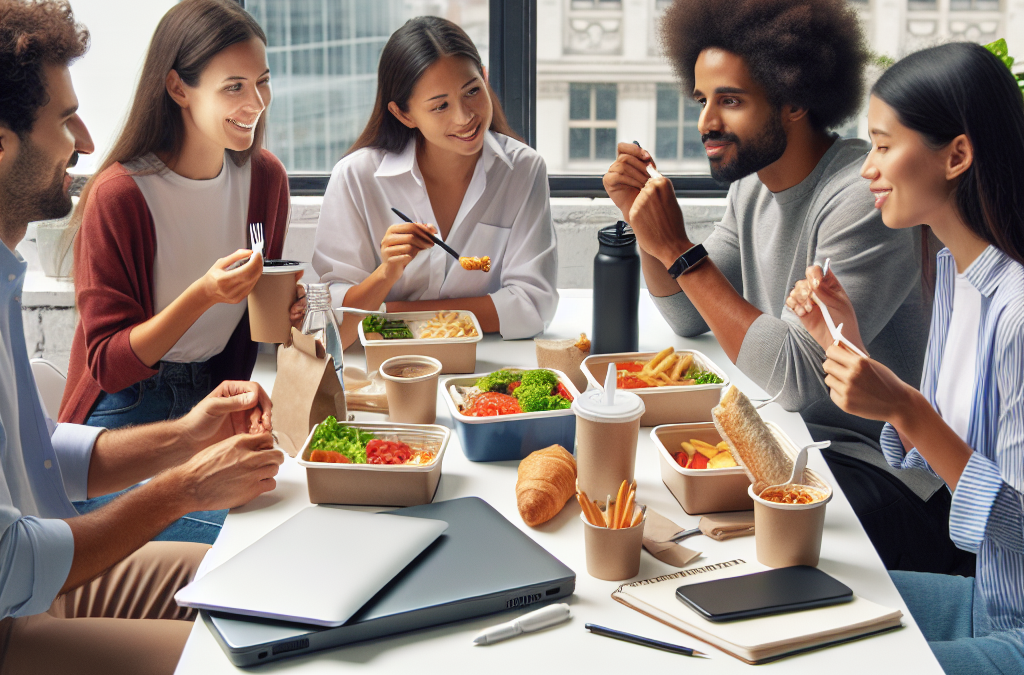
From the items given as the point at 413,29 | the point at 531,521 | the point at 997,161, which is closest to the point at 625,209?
the point at 413,29

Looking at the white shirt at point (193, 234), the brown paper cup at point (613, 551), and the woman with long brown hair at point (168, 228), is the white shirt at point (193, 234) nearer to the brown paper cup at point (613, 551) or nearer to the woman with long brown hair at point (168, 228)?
the woman with long brown hair at point (168, 228)

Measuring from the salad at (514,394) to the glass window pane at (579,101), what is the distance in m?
2.17

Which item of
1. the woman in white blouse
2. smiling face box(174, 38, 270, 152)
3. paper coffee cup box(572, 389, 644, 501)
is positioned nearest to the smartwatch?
the woman in white blouse

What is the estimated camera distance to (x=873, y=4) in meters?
3.35

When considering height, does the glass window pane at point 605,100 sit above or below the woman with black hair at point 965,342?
above

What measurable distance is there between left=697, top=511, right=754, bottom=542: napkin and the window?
2538mm

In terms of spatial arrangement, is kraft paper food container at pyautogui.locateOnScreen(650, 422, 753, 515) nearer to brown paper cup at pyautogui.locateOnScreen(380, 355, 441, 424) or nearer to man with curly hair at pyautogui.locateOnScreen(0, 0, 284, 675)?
brown paper cup at pyautogui.locateOnScreen(380, 355, 441, 424)

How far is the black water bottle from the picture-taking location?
72.7 inches

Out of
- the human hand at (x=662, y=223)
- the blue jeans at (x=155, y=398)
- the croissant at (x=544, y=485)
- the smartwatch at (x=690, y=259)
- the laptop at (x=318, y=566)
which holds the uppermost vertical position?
the human hand at (x=662, y=223)

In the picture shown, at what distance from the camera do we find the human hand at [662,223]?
1915 millimetres

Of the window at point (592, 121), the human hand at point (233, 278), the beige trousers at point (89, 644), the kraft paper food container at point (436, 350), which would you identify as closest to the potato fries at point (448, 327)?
the kraft paper food container at point (436, 350)

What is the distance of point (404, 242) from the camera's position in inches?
82.4

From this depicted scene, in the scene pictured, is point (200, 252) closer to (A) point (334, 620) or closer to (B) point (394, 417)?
(B) point (394, 417)

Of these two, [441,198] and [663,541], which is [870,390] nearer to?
[663,541]
